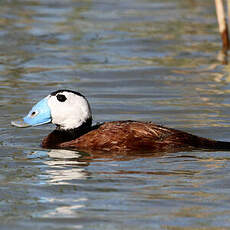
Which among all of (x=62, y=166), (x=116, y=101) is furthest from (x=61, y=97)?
(x=116, y=101)

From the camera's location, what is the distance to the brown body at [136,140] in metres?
9.49

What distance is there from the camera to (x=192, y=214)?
23.6 ft

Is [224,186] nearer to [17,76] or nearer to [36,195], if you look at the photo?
[36,195]

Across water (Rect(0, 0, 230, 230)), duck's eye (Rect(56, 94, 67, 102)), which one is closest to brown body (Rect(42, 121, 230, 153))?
water (Rect(0, 0, 230, 230))

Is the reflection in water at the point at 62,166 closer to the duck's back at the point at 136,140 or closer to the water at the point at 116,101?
the water at the point at 116,101

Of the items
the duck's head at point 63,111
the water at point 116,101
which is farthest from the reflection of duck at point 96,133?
the water at point 116,101

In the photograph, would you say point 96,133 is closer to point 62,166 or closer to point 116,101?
point 62,166

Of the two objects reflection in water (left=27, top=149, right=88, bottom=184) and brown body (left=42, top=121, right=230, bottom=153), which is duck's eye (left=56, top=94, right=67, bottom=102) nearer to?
brown body (left=42, top=121, right=230, bottom=153)

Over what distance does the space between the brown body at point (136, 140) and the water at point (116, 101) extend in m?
0.20

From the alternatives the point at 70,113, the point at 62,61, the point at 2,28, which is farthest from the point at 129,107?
the point at 2,28

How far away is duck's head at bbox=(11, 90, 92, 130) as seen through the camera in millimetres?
9750

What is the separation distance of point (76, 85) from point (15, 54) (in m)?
2.78

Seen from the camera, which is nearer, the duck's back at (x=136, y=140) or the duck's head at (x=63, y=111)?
the duck's back at (x=136, y=140)

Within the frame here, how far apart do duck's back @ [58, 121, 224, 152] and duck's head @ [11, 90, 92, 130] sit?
0.82 feet
